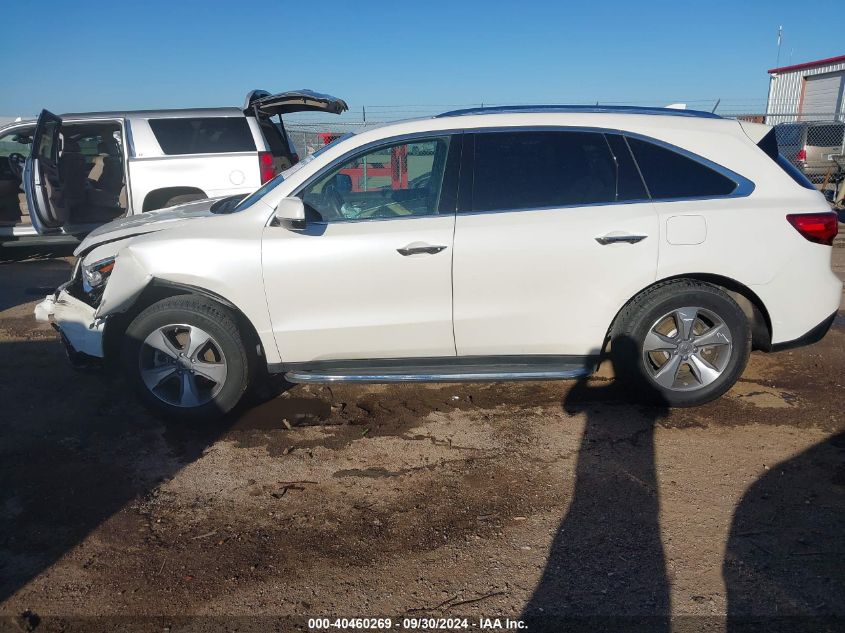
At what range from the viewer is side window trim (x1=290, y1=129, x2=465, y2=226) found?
13.3 ft

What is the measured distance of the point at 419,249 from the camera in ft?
12.9

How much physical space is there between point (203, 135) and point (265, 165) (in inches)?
36.5

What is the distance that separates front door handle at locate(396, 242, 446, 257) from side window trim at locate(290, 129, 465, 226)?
205 mm

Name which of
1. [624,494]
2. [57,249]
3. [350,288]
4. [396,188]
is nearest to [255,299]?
[350,288]

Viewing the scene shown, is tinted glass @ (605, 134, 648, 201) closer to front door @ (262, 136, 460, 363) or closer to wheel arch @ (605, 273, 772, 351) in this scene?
wheel arch @ (605, 273, 772, 351)

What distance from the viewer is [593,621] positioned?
8.27 feet

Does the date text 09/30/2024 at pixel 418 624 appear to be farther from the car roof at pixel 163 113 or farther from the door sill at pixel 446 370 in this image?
the car roof at pixel 163 113

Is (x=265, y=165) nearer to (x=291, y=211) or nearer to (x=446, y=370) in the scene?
(x=291, y=211)

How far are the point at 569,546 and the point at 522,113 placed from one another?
2654 mm

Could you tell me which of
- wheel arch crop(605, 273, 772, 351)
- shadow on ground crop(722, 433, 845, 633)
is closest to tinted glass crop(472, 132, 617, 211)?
wheel arch crop(605, 273, 772, 351)

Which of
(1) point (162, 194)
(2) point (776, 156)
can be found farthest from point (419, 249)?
(1) point (162, 194)

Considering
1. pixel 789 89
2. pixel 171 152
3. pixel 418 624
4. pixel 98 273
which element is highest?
pixel 789 89

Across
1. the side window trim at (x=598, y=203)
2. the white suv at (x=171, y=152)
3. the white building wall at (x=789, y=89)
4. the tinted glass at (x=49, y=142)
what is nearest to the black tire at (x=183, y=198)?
the white suv at (x=171, y=152)

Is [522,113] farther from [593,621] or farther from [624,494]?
[593,621]
